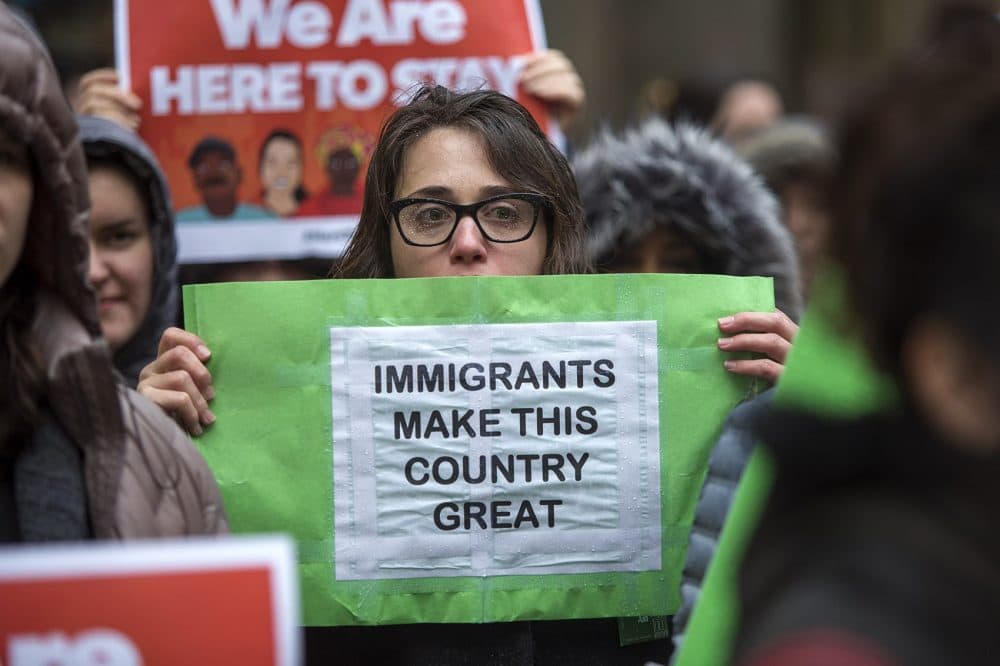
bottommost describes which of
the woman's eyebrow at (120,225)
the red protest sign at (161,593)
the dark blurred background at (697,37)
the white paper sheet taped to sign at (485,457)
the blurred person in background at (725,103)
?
the red protest sign at (161,593)

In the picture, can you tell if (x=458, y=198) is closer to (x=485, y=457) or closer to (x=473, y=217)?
(x=473, y=217)

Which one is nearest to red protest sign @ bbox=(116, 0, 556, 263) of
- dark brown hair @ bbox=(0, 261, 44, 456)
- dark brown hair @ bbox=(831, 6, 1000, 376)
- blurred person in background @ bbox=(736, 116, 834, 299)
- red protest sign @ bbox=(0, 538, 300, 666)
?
blurred person in background @ bbox=(736, 116, 834, 299)

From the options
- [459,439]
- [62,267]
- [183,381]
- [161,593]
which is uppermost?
[62,267]

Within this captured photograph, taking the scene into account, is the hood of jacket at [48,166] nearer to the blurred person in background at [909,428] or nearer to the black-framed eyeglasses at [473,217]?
the black-framed eyeglasses at [473,217]

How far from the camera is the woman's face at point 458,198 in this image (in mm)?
2732

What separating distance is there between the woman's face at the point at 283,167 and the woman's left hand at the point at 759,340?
1.69 meters

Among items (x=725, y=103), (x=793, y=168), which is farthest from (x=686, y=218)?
(x=725, y=103)

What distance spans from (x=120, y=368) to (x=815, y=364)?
2.00 m

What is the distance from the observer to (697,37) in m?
11.9

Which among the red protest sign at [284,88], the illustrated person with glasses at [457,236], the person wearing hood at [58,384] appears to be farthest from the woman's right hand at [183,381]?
the red protest sign at [284,88]

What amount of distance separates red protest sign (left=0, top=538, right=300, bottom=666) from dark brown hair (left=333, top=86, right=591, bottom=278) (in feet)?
4.53

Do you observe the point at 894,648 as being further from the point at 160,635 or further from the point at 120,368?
the point at 120,368

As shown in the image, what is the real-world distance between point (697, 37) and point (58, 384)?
1059cm

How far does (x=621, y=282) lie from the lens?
8.49 ft
